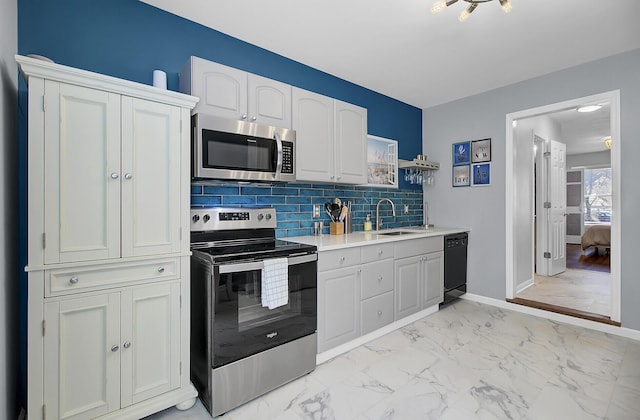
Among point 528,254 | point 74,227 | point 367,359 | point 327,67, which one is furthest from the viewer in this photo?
point 528,254

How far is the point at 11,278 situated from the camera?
1.51m

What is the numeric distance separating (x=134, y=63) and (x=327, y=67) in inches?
66.2

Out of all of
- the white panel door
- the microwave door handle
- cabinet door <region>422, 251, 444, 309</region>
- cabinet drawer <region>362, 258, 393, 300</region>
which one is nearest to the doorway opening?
the white panel door

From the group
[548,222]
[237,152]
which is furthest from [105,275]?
[548,222]

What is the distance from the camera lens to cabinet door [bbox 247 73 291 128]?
2.19 m

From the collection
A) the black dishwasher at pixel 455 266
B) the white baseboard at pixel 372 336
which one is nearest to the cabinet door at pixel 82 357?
the white baseboard at pixel 372 336

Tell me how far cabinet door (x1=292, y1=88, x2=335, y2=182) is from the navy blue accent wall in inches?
17.9

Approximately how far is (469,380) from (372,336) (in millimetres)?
831

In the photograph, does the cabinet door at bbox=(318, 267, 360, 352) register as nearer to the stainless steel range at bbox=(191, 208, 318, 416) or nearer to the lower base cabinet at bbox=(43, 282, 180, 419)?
the stainless steel range at bbox=(191, 208, 318, 416)

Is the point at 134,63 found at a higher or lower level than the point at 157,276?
higher

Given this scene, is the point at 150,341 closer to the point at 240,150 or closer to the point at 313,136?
the point at 240,150

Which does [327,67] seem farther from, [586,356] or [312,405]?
[586,356]

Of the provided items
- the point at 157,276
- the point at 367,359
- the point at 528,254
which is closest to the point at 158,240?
the point at 157,276

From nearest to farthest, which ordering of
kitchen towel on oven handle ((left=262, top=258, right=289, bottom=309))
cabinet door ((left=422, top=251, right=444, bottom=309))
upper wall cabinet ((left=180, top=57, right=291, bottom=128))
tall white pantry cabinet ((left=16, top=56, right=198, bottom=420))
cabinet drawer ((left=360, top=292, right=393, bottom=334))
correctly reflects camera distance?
tall white pantry cabinet ((left=16, top=56, right=198, bottom=420)), kitchen towel on oven handle ((left=262, top=258, right=289, bottom=309)), upper wall cabinet ((left=180, top=57, right=291, bottom=128)), cabinet drawer ((left=360, top=292, right=393, bottom=334)), cabinet door ((left=422, top=251, right=444, bottom=309))
